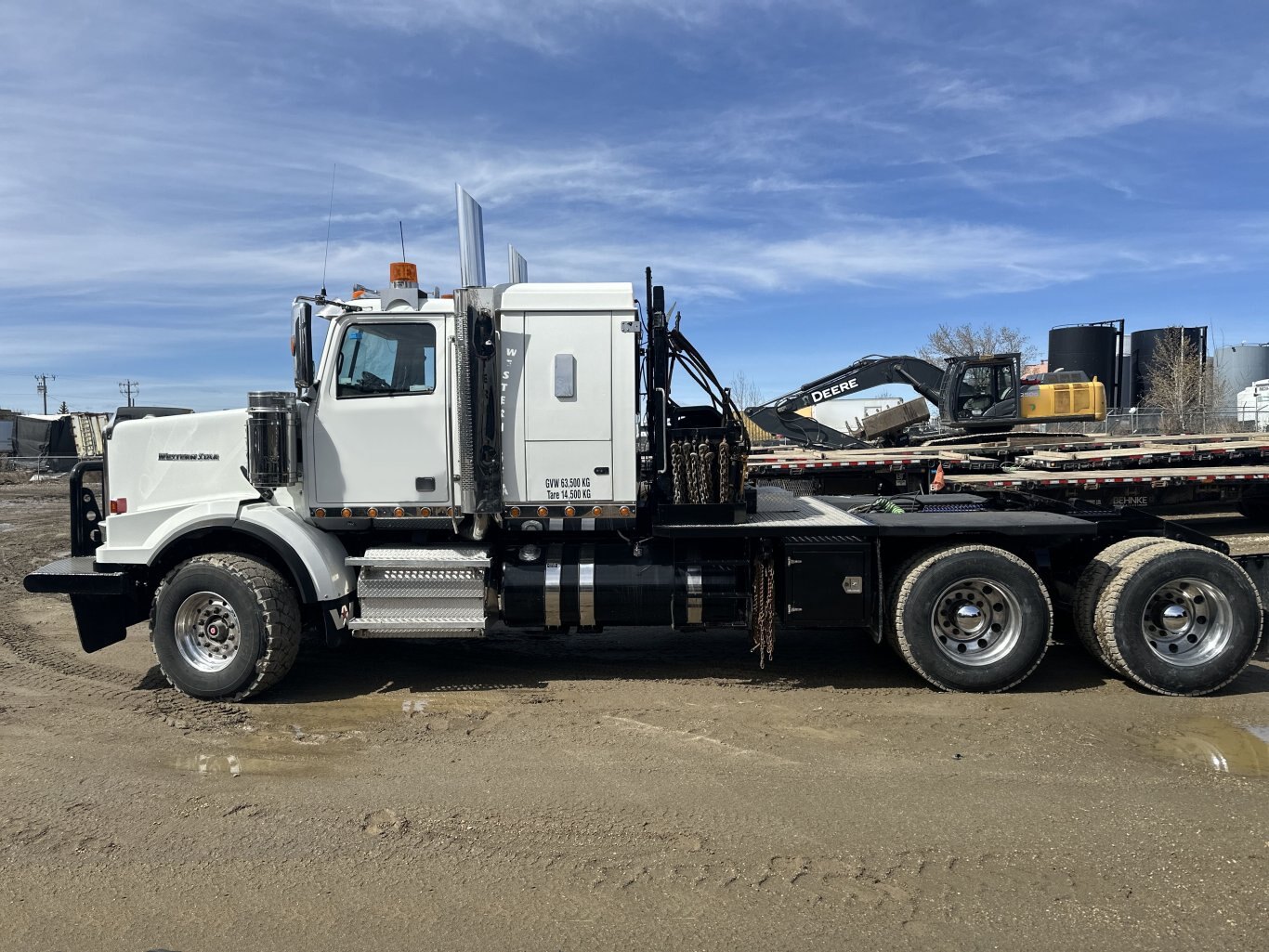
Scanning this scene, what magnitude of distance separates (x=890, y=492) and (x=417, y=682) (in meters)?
8.39

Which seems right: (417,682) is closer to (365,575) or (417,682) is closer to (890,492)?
(365,575)

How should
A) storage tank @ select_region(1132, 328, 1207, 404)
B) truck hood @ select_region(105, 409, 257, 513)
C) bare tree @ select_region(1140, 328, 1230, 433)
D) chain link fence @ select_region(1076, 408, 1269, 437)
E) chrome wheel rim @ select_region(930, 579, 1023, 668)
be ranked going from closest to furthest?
chrome wheel rim @ select_region(930, 579, 1023, 668) → truck hood @ select_region(105, 409, 257, 513) → chain link fence @ select_region(1076, 408, 1269, 437) → bare tree @ select_region(1140, 328, 1230, 433) → storage tank @ select_region(1132, 328, 1207, 404)

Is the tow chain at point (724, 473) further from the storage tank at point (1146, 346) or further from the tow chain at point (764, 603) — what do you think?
the storage tank at point (1146, 346)

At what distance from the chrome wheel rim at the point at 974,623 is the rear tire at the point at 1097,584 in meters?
0.63

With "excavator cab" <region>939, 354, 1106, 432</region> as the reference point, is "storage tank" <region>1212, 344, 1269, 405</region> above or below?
above

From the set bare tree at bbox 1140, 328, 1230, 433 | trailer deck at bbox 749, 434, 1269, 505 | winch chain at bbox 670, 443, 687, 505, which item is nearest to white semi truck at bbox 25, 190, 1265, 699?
winch chain at bbox 670, 443, 687, 505

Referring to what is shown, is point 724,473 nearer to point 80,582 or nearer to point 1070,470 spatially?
point 80,582

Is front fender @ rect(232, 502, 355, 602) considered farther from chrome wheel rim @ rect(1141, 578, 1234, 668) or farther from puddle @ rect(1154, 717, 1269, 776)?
chrome wheel rim @ rect(1141, 578, 1234, 668)

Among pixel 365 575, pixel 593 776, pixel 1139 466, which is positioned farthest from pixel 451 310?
pixel 1139 466

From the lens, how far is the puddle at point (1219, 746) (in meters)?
4.94

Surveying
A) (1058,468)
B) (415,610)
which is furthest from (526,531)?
(1058,468)

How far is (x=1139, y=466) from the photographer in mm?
9602

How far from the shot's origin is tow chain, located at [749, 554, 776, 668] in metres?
6.38

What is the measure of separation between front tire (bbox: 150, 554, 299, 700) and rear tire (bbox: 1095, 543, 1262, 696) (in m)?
6.07
